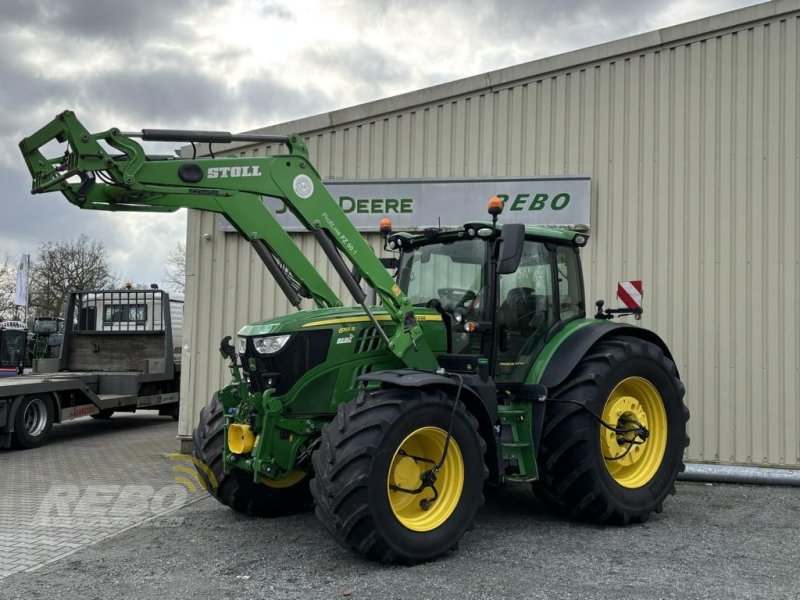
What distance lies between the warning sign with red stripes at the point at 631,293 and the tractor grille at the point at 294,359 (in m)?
4.32

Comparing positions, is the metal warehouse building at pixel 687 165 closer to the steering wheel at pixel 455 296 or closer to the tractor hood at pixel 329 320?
the steering wheel at pixel 455 296

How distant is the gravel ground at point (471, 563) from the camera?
4352 millimetres

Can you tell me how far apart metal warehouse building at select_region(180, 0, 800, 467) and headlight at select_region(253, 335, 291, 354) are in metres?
3.88

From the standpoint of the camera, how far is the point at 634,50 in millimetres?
8633

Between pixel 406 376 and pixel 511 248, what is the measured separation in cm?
124

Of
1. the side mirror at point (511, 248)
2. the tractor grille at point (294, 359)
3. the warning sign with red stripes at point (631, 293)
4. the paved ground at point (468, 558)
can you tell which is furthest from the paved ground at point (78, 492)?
the warning sign with red stripes at point (631, 293)

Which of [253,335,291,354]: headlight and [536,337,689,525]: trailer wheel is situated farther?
[536,337,689,525]: trailer wheel

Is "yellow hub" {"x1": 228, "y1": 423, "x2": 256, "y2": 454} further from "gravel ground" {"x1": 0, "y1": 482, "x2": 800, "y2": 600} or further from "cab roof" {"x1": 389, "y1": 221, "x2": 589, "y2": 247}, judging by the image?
"cab roof" {"x1": 389, "y1": 221, "x2": 589, "y2": 247}

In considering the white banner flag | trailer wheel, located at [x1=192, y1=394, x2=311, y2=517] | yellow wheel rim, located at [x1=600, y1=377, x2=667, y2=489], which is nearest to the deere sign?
yellow wheel rim, located at [x1=600, y1=377, x2=667, y2=489]

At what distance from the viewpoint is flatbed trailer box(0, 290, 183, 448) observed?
12133 mm

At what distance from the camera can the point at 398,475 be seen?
16.1ft

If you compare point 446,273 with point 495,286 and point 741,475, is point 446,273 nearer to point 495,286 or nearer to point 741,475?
point 495,286

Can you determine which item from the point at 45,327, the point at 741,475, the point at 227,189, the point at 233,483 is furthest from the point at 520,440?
the point at 45,327

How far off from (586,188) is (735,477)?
3523mm
